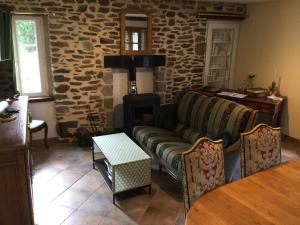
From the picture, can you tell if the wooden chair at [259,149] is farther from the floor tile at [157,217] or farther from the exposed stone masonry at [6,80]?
the exposed stone masonry at [6,80]

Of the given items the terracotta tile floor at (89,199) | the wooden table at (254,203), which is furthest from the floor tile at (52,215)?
the wooden table at (254,203)

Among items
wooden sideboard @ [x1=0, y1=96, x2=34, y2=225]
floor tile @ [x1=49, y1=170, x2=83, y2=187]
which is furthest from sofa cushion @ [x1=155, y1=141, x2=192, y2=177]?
wooden sideboard @ [x1=0, y1=96, x2=34, y2=225]

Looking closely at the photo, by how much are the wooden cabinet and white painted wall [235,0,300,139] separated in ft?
0.75

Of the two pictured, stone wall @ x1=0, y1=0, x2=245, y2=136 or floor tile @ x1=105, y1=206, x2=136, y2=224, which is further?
stone wall @ x1=0, y1=0, x2=245, y2=136

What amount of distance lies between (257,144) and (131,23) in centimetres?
319

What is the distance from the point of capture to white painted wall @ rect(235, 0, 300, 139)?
4543 millimetres

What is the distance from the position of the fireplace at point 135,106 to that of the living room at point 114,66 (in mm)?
330

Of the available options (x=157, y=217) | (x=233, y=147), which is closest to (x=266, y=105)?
(x=233, y=147)

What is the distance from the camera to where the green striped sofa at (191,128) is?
9.80 feet

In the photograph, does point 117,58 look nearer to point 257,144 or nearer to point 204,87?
point 204,87

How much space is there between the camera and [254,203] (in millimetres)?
1625

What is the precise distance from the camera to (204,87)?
521 centimetres

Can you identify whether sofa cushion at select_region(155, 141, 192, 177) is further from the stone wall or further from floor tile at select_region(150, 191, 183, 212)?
the stone wall

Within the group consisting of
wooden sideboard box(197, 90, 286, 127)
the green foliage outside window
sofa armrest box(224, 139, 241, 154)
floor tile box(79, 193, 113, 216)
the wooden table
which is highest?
the green foliage outside window
